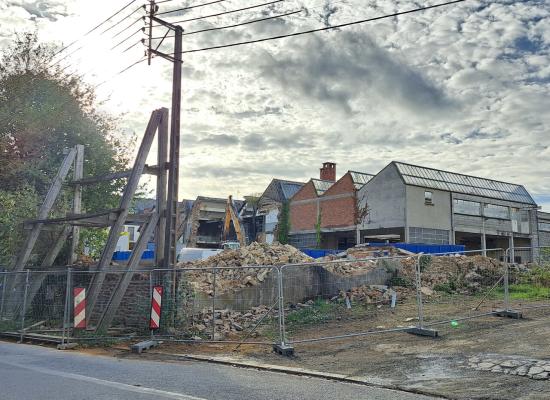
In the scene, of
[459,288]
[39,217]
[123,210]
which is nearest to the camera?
[123,210]

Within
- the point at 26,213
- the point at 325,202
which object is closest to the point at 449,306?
the point at 26,213

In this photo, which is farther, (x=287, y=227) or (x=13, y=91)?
(x=287, y=227)

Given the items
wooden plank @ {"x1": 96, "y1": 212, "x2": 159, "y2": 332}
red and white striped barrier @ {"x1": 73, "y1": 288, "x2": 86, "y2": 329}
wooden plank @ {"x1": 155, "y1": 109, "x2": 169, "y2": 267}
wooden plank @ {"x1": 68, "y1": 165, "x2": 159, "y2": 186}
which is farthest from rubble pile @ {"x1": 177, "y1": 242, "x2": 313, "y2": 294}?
wooden plank @ {"x1": 68, "y1": 165, "x2": 159, "y2": 186}

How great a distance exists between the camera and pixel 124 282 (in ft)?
45.5

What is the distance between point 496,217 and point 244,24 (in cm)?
4478

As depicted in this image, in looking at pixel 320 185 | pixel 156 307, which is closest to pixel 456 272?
pixel 156 307

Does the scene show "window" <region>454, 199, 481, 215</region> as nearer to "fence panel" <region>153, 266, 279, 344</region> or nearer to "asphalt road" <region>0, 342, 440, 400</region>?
"fence panel" <region>153, 266, 279, 344</region>

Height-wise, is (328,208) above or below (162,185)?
above

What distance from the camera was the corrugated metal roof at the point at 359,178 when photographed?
49491 mm

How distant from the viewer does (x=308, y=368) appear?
352 inches

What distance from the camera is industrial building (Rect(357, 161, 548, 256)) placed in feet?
145

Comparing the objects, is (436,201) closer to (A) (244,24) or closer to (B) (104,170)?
(B) (104,170)

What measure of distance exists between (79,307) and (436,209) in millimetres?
38140

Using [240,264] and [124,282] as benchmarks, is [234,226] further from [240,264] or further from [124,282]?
[124,282]
